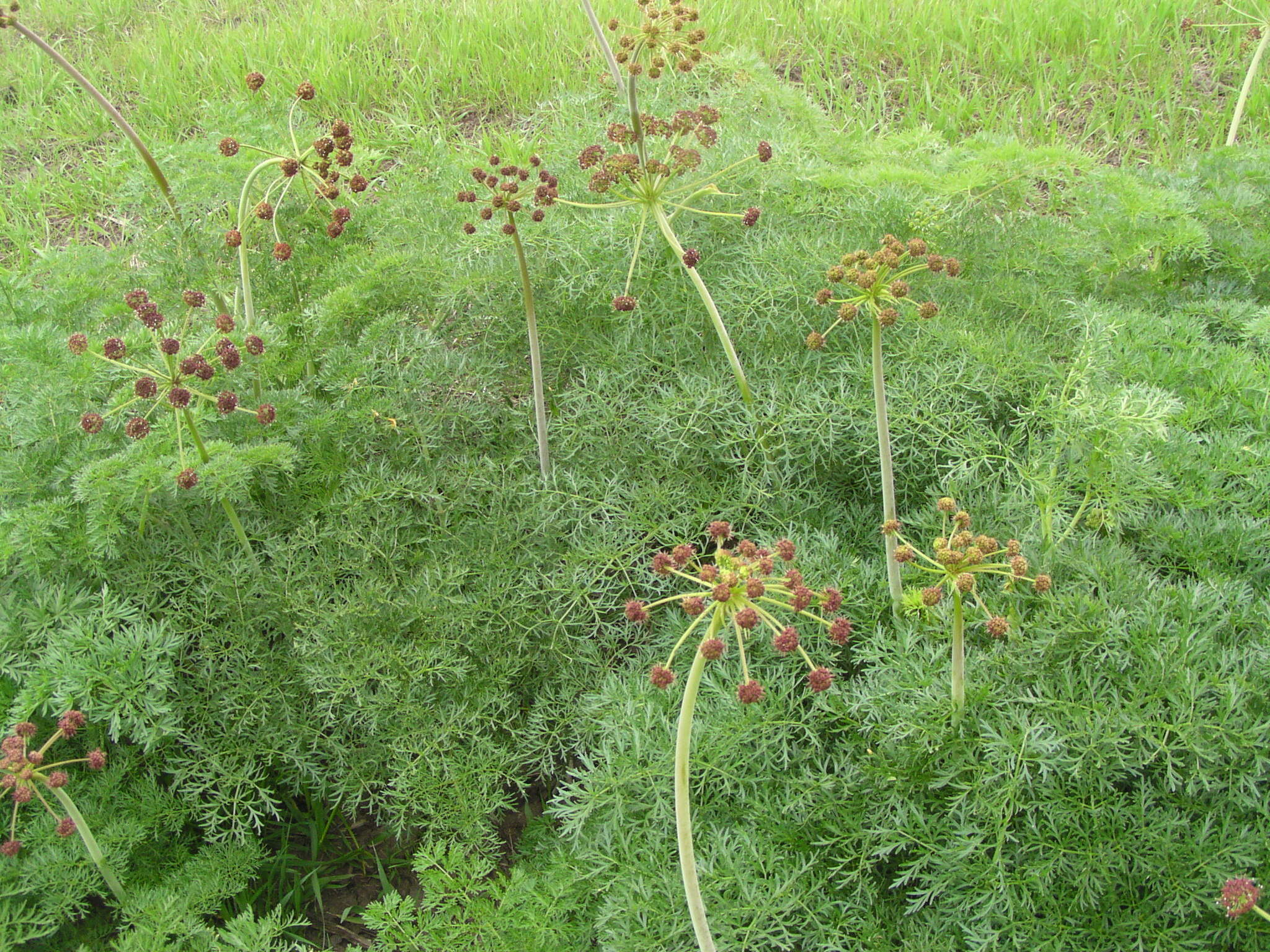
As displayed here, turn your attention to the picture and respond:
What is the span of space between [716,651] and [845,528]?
126cm

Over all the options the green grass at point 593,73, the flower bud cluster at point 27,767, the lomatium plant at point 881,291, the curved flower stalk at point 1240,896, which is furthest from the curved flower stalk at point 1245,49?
the flower bud cluster at point 27,767

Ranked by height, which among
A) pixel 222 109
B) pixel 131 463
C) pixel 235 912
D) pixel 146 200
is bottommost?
pixel 235 912

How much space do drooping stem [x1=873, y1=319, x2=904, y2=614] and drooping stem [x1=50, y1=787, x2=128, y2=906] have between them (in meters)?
1.64

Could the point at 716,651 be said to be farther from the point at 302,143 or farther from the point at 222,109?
the point at 222,109

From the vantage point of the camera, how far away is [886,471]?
2.09 m

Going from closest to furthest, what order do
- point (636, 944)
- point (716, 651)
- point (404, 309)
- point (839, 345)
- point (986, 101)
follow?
point (716, 651) → point (636, 944) → point (839, 345) → point (404, 309) → point (986, 101)

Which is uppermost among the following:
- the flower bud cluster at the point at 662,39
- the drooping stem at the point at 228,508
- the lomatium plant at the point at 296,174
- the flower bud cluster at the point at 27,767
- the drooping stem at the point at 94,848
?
the flower bud cluster at the point at 662,39

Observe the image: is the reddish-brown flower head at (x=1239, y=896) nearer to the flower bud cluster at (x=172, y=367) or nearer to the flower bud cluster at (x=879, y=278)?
the flower bud cluster at (x=879, y=278)

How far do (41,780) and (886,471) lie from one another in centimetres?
170

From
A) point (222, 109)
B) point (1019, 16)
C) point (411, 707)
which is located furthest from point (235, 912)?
point (1019, 16)

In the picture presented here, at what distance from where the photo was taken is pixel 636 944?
1916 millimetres

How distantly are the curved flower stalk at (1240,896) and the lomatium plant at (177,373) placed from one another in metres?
1.98

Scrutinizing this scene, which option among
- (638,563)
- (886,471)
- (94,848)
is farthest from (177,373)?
(886,471)

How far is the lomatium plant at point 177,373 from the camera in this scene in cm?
216
